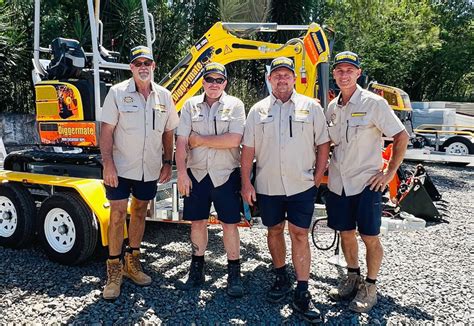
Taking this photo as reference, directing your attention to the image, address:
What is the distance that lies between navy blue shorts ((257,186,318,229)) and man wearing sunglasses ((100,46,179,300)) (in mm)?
1065

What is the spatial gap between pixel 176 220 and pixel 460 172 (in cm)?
1001

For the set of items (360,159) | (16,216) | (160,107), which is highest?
(160,107)

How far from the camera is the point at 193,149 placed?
12.8 ft

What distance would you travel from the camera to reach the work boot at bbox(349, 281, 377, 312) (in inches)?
147

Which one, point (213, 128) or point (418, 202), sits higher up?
point (213, 128)

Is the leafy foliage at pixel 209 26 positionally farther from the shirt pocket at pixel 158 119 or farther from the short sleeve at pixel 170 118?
the shirt pocket at pixel 158 119

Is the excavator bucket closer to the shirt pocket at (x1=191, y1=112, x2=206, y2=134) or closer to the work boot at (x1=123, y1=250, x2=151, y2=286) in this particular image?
the shirt pocket at (x1=191, y1=112, x2=206, y2=134)

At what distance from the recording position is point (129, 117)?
3914 mm

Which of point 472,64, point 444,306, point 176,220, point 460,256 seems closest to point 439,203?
point 460,256

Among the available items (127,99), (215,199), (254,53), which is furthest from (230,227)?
(254,53)

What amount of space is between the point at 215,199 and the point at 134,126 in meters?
0.94

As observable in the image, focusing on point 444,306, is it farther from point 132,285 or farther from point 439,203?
point 439,203

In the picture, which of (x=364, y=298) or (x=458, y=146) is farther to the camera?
(x=458, y=146)

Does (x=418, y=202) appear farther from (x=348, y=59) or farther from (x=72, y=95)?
(x=72, y=95)
